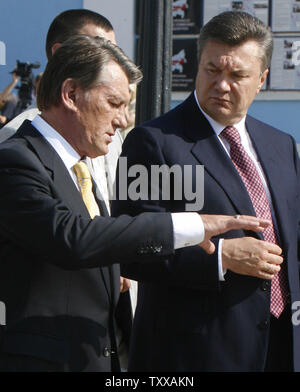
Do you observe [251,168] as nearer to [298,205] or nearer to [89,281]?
[298,205]

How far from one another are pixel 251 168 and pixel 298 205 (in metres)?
0.23

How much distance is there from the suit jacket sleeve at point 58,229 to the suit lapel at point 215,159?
1.76 feet

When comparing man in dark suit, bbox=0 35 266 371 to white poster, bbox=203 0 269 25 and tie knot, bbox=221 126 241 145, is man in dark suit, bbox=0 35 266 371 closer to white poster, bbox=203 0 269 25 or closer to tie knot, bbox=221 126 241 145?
tie knot, bbox=221 126 241 145

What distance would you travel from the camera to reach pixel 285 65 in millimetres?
6332

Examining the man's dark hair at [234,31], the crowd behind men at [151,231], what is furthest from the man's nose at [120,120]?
the man's dark hair at [234,31]

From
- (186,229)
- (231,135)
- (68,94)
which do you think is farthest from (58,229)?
(231,135)

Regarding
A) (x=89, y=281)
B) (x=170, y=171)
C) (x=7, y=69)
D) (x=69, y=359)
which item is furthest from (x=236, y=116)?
(x=7, y=69)

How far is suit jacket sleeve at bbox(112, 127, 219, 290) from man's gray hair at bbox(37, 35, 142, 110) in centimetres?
37

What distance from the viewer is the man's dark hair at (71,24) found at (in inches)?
132

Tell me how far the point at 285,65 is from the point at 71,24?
3.28 m

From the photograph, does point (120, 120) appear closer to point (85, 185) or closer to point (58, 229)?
point (85, 185)

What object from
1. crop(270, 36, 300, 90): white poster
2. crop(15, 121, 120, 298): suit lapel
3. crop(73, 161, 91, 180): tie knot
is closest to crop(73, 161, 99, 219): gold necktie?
crop(73, 161, 91, 180): tie knot

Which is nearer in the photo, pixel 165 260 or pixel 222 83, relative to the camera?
pixel 165 260

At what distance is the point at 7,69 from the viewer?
695 cm
